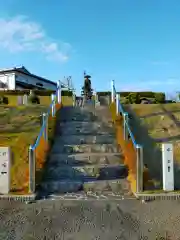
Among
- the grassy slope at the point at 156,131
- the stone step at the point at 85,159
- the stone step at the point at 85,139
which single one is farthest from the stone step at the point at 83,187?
the stone step at the point at 85,139

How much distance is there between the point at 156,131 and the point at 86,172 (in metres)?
4.29

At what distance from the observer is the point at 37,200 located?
5.95 m

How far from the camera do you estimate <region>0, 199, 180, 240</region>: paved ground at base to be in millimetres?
4660

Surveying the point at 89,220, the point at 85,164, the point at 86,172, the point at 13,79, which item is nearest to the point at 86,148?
the point at 85,164

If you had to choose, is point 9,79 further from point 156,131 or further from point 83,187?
point 83,187

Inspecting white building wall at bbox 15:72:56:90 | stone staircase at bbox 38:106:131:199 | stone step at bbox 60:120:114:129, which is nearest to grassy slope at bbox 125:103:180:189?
stone staircase at bbox 38:106:131:199

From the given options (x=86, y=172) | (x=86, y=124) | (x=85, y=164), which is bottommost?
(x=86, y=172)

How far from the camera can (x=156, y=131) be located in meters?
10.8

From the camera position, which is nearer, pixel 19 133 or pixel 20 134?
pixel 20 134

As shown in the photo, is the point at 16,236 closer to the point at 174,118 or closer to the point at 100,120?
the point at 100,120

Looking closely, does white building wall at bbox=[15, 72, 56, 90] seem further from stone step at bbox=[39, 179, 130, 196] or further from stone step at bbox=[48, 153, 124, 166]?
stone step at bbox=[39, 179, 130, 196]

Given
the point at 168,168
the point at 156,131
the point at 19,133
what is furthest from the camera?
the point at 156,131

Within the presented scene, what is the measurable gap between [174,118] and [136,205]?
714 cm

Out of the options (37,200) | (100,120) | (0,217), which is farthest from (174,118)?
(0,217)
